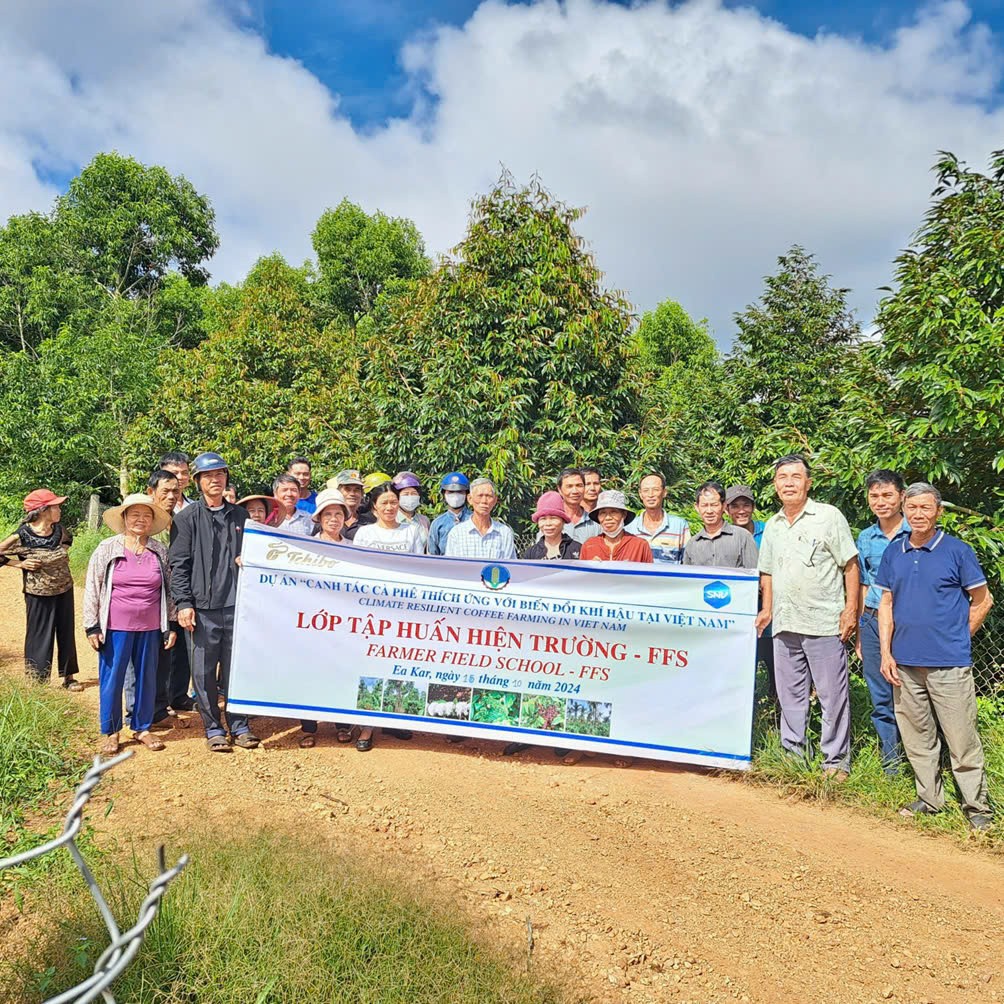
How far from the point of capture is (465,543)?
17.4ft

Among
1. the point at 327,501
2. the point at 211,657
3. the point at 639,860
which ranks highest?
the point at 327,501

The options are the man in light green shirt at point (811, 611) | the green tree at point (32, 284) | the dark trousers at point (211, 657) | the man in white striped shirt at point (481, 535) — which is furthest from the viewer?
the green tree at point (32, 284)

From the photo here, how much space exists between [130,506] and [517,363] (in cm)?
434

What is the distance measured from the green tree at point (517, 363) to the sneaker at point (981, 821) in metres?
4.63

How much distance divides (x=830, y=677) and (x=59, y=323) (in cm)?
2448

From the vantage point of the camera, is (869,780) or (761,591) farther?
(761,591)

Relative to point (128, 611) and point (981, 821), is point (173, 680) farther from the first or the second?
point (981, 821)

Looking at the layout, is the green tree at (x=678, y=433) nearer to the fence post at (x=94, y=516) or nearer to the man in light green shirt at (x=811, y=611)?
the man in light green shirt at (x=811, y=611)

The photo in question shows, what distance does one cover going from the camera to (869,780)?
4527 mm

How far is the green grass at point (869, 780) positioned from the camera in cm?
414

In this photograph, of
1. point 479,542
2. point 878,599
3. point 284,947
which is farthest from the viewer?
point 479,542

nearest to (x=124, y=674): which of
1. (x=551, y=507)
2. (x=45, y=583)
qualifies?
(x=45, y=583)

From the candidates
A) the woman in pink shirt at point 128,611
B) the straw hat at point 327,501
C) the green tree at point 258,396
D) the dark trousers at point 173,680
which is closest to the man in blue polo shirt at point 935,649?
the straw hat at point 327,501

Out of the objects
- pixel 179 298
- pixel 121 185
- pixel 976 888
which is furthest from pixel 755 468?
pixel 121 185
